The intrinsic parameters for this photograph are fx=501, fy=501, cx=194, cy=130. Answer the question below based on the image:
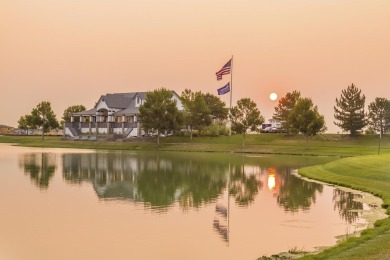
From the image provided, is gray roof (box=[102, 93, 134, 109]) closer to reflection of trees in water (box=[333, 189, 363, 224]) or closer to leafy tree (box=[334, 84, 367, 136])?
leafy tree (box=[334, 84, 367, 136])

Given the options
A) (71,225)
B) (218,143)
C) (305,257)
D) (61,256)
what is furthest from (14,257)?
(218,143)

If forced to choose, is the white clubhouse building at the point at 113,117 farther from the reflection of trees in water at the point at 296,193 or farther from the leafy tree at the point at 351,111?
the reflection of trees in water at the point at 296,193

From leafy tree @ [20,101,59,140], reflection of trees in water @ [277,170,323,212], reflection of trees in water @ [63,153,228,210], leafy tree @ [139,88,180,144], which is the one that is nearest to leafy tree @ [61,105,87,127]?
leafy tree @ [20,101,59,140]

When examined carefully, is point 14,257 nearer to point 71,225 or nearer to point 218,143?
point 71,225

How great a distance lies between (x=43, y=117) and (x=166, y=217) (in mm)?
143979

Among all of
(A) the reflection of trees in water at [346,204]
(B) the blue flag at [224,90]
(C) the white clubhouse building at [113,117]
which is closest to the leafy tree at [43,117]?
(C) the white clubhouse building at [113,117]

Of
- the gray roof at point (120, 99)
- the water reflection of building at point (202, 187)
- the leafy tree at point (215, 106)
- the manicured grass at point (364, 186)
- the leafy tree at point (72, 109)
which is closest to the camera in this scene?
the manicured grass at point (364, 186)

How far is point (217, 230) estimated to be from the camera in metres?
23.2

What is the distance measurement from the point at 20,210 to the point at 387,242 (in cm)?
1928

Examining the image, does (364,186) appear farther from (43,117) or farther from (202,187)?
(43,117)

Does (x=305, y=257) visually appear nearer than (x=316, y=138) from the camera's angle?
Yes

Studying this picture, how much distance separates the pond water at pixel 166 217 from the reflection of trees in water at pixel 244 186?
85mm

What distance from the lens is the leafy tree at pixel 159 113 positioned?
121312mm

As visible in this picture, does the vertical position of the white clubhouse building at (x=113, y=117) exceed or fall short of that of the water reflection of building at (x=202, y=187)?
it exceeds it
